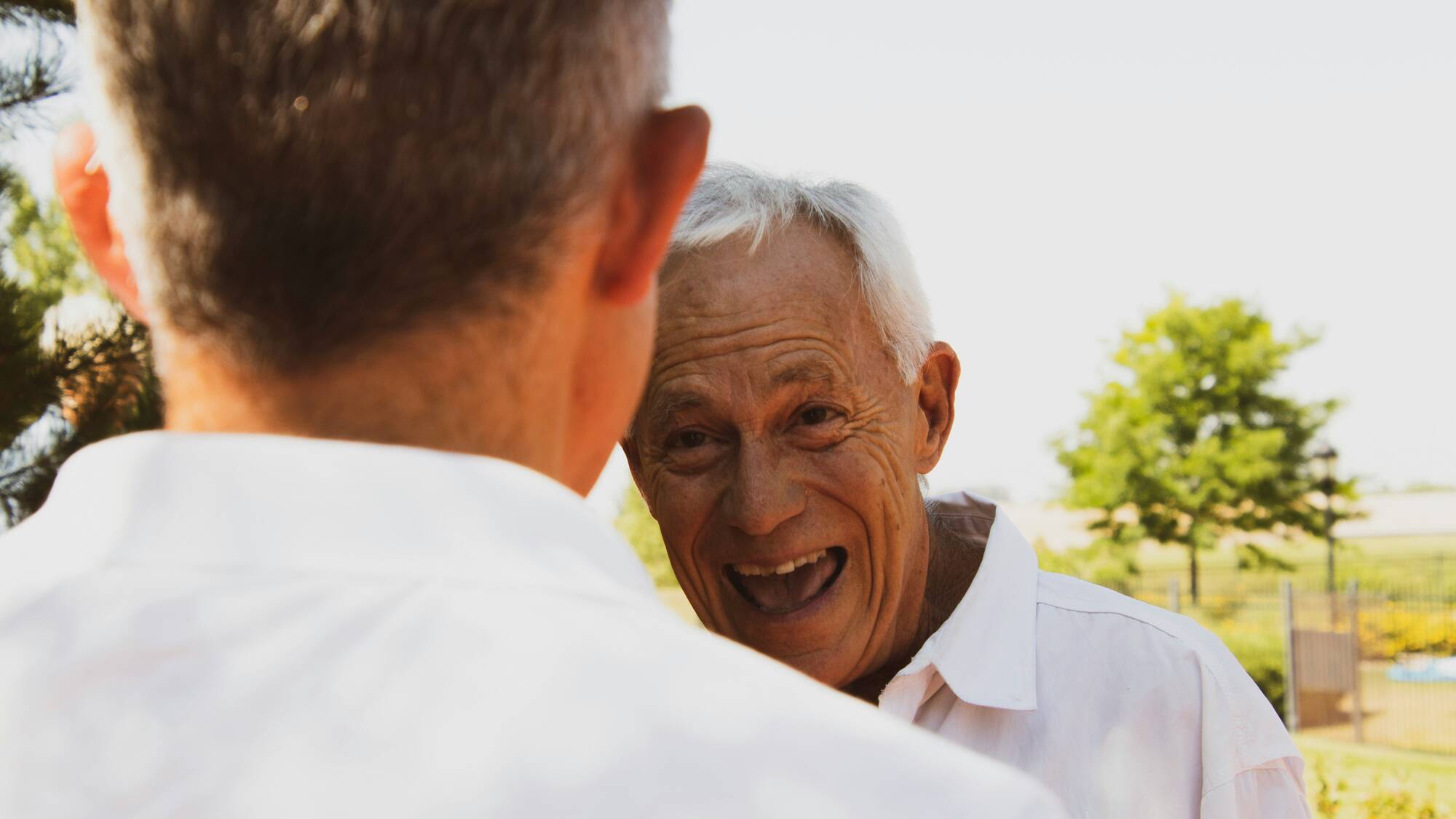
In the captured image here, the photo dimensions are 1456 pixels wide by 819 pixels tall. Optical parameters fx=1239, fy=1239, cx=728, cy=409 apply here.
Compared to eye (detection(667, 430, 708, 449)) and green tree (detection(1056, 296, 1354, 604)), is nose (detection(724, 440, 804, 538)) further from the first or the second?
green tree (detection(1056, 296, 1354, 604))

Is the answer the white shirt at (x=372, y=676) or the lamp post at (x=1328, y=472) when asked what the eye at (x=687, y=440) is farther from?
the lamp post at (x=1328, y=472)

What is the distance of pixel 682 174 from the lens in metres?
1.06

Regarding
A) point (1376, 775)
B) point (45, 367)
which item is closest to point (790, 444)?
point (45, 367)

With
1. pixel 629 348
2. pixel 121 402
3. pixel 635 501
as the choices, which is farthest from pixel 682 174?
pixel 635 501

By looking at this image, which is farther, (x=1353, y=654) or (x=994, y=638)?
(x=1353, y=654)

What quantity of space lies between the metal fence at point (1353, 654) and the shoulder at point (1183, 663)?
9.98m

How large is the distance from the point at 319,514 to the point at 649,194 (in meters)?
0.40

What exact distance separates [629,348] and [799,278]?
166cm

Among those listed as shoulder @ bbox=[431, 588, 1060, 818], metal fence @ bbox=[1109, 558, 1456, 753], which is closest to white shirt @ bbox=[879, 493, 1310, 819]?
shoulder @ bbox=[431, 588, 1060, 818]

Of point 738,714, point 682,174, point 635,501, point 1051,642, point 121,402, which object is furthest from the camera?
point 635,501

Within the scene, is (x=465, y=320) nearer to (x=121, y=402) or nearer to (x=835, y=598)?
(x=835, y=598)

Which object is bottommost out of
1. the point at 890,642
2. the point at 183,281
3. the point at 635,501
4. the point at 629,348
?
the point at 635,501

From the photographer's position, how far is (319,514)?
0.88 metres

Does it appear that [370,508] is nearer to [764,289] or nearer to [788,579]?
[764,289]
